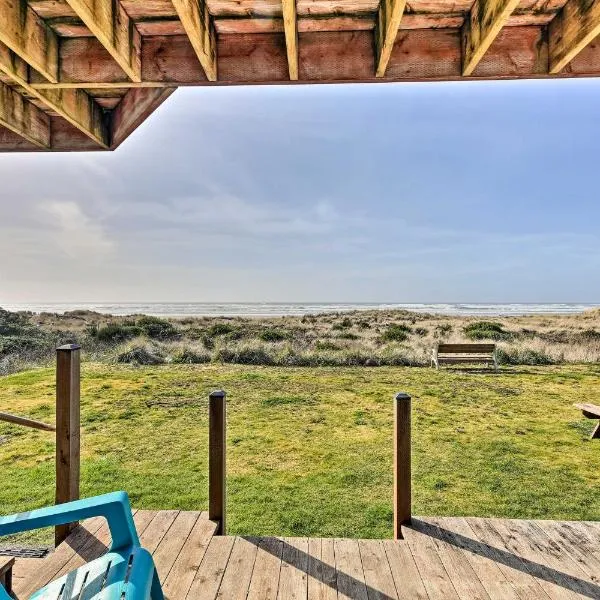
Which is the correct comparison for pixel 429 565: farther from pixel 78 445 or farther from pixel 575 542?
pixel 78 445

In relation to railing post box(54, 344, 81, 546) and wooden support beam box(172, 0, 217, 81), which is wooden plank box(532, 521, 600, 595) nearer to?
railing post box(54, 344, 81, 546)

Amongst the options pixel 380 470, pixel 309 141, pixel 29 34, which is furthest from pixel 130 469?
pixel 309 141

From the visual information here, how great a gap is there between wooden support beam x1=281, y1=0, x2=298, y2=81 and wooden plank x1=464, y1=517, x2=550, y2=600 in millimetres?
2962

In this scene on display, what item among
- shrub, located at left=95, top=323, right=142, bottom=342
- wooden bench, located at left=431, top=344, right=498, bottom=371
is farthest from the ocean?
wooden bench, located at left=431, top=344, right=498, bottom=371

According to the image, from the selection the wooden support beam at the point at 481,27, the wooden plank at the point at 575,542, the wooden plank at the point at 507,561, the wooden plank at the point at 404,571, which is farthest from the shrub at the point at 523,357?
the wooden support beam at the point at 481,27

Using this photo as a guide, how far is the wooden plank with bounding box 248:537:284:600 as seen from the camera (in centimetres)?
223

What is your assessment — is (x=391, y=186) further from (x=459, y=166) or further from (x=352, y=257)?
(x=352, y=257)

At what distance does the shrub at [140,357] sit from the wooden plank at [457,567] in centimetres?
1119

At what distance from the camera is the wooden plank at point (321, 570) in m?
2.23

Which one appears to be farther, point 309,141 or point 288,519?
point 309,141

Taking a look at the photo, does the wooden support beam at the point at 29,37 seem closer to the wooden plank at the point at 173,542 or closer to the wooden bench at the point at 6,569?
the wooden bench at the point at 6,569

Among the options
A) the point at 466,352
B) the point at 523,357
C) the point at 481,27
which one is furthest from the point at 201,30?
the point at 523,357

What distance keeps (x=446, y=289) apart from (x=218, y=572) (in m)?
125

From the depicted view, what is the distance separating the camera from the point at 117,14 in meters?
1.93
